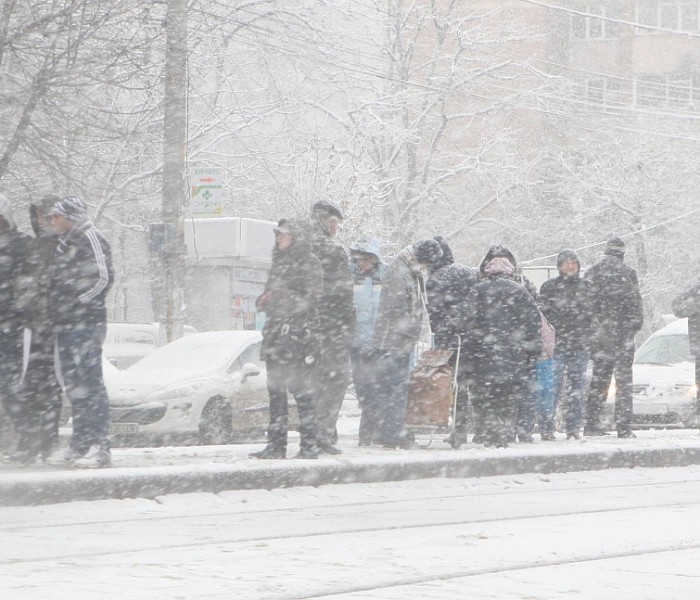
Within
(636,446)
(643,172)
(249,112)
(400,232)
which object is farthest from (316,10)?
(636,446)

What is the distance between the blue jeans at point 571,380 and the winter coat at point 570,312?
0.26 ft

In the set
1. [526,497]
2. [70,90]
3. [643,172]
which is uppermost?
[643,172]

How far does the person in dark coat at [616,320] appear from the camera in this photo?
494 inches

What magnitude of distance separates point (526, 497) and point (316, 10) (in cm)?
2140

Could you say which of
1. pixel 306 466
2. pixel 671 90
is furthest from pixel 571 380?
pixel 671 90

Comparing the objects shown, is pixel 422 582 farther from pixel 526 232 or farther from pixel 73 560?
pixel 526 232

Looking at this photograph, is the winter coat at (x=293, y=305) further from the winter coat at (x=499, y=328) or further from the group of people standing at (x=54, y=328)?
the winter coat at (x=499, y=328)

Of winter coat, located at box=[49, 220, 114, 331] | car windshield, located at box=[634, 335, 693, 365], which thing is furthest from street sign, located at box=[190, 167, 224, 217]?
winter coat, located at box=[49, 220, 114, 331]

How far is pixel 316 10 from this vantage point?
29.2 meters

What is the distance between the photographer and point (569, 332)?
499 inches

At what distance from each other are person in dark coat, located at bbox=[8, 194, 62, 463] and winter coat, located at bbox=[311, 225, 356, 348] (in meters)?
1.96

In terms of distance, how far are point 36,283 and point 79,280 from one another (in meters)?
0.34

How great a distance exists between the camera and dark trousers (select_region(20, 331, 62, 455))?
877 cm

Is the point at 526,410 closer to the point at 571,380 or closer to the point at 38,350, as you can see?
the point at 571,380
